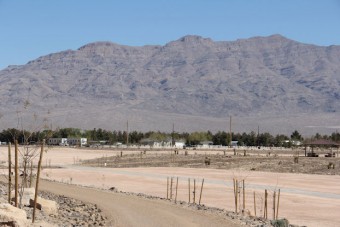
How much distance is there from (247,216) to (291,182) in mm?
23581

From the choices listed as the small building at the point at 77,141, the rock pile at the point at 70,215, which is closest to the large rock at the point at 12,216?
the rock pile at the point at 70,215

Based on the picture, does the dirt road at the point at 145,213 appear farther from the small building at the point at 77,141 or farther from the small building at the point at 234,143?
the small building at the point at 234,143

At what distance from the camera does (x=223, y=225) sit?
804 inches

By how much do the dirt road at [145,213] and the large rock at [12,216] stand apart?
521 cm

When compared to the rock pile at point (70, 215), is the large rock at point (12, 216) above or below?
above

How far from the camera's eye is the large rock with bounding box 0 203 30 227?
1444cm

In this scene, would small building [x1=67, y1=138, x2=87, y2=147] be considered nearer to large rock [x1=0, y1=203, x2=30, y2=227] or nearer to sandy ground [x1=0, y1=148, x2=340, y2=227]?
sandy ground [x1=0, y1=148, x2=340, y2=227]

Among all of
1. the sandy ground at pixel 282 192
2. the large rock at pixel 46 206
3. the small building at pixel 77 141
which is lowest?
the sandy ground at pixel 282 192

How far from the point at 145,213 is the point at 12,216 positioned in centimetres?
861

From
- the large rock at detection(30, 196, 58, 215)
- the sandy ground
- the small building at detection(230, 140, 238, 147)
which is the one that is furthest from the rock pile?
the small building at detection(230, 140, 238, 147)

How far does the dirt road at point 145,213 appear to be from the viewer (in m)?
20.5

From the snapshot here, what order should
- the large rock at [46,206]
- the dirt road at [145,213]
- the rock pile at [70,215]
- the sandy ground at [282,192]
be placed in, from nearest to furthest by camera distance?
the rock pile at [70,215] < the large rock at [46,206] < the dirt road at [145,213] < the sandy ground at [282,192]

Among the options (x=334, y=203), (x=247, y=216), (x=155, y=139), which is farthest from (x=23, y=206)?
(x=155, y=139)

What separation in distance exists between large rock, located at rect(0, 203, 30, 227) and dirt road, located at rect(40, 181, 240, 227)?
521 cm
